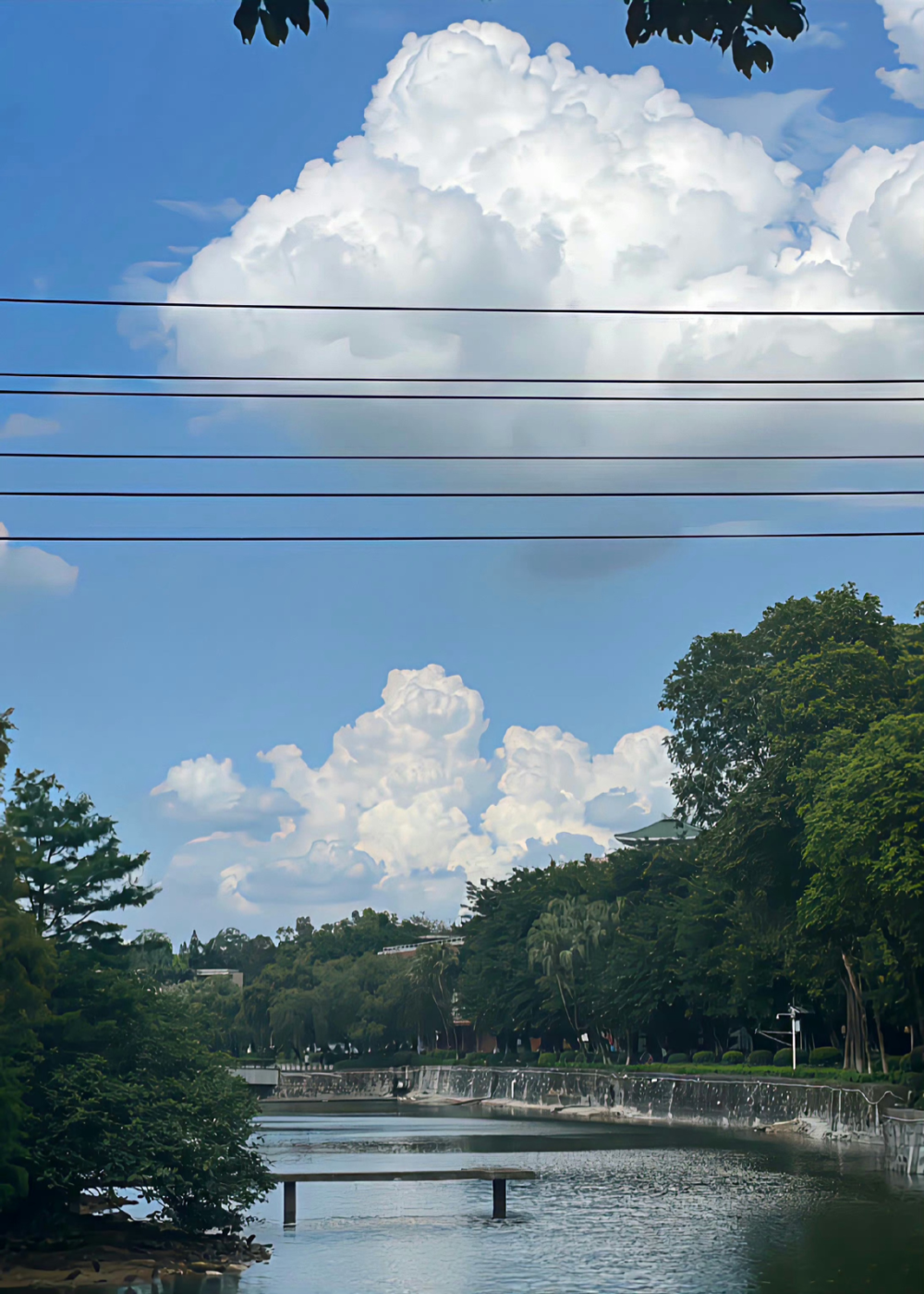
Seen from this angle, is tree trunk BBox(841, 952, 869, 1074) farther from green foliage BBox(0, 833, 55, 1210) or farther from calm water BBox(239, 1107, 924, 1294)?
A: green foliage BBox(0, 833, 55, 1210)

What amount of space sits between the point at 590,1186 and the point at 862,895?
473 inches

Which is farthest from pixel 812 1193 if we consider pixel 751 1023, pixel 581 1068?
pixel 581 1068

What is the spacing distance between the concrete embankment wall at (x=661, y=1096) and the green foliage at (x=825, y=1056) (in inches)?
140

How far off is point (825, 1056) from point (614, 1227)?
36.4m

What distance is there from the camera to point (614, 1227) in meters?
31.9

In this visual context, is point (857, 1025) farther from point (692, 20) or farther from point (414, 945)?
point (414, 945)

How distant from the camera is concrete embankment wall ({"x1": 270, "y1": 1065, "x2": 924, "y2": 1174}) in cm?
5103

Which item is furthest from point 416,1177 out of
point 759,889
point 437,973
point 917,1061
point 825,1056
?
point 437,973

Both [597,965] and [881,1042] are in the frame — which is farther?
[597,965]

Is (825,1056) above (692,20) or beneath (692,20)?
beneath

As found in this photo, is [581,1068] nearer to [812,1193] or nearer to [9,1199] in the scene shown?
[812,1193]

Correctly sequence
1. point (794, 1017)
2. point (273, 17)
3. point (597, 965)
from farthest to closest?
point (597, 965), point (794, 1017), point (273, 17)

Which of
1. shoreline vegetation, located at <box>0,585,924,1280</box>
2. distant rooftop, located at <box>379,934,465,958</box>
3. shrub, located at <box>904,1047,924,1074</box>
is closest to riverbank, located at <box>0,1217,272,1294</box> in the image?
shoreline vegetation, located at <box>0,585,924,1280</box>

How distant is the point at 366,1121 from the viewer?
3435 inches
